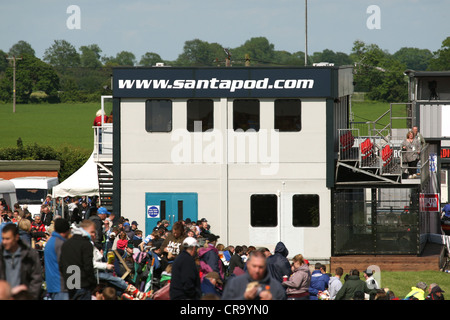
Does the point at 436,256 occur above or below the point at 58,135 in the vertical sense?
below

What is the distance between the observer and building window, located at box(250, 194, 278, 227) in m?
27.1

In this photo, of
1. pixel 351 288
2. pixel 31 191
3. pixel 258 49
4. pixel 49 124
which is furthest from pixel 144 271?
pixel 258 49

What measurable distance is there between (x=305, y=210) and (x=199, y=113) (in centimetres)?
447

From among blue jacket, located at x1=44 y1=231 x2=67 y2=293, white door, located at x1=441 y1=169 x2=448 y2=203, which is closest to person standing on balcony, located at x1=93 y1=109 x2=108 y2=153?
blue jacket, located at x1=44 y1=231 x2=67 y2=293

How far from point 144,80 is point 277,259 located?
1148 centimetres

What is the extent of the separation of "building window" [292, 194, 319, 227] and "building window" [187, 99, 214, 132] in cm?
361

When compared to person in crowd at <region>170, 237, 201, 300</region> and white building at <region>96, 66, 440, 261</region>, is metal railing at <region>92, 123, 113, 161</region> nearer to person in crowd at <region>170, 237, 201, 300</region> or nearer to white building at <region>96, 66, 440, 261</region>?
white building at <region>96, 66, 440, 261</region>

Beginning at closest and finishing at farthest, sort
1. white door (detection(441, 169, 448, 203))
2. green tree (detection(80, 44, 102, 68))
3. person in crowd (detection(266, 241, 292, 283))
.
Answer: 1. person in crowd (detection(266, 241, 292, 283))
2. white door (detection(441, 169, 448, 203))
3. green tree (detection(80, 44, 102, 68))

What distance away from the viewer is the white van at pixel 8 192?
119 ft

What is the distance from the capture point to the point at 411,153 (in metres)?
27.1
